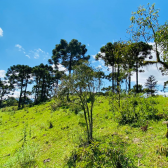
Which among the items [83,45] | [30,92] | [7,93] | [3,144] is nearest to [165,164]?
[3,144]

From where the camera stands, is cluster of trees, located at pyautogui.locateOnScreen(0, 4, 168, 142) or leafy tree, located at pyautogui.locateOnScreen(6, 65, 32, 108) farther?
leafy tree, located at pyautogui.locateOnScreen(6, 65, 32, 108)

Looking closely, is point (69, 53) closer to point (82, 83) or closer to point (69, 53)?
point (69, 53)

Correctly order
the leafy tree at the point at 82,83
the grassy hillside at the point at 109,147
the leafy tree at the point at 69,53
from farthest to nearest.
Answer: the leafy tree at the point at 69,53 < the leafy tree at the point at 82,83 < the grassy hillside at the point at 109,147

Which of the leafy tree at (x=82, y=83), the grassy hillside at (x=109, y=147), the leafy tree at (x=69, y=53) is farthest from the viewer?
the leafy tree at (x=69, y=53)

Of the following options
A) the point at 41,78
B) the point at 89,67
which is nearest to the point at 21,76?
the point at 41,78

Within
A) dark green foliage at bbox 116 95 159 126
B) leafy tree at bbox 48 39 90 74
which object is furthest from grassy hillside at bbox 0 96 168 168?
leafy tree at bbox 48 39 90 74

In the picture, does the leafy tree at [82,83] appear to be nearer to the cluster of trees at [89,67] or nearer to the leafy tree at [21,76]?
the cluster of trees at [89,67]

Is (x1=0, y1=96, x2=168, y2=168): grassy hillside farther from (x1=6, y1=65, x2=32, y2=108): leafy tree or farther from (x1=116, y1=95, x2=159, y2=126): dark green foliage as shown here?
(x1=6, y1=65, x2=32, y2=108): leafy tree

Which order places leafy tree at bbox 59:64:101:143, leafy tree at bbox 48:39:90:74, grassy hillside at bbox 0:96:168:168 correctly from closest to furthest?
grassy hillside at bbox 0:96:168:168, leafy tree at bbox 59:64:101:143, leafy tree at bbox 48:39:90:74

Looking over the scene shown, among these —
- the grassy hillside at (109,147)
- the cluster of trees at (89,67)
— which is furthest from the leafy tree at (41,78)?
the grassy hillside at (109,147)

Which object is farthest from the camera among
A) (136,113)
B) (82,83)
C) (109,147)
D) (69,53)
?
(69,53)

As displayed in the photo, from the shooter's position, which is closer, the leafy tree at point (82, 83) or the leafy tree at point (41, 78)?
the leafy tree at point (82, 83)

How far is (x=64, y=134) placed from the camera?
361 inches

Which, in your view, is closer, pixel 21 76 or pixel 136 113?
pixel 136 113
